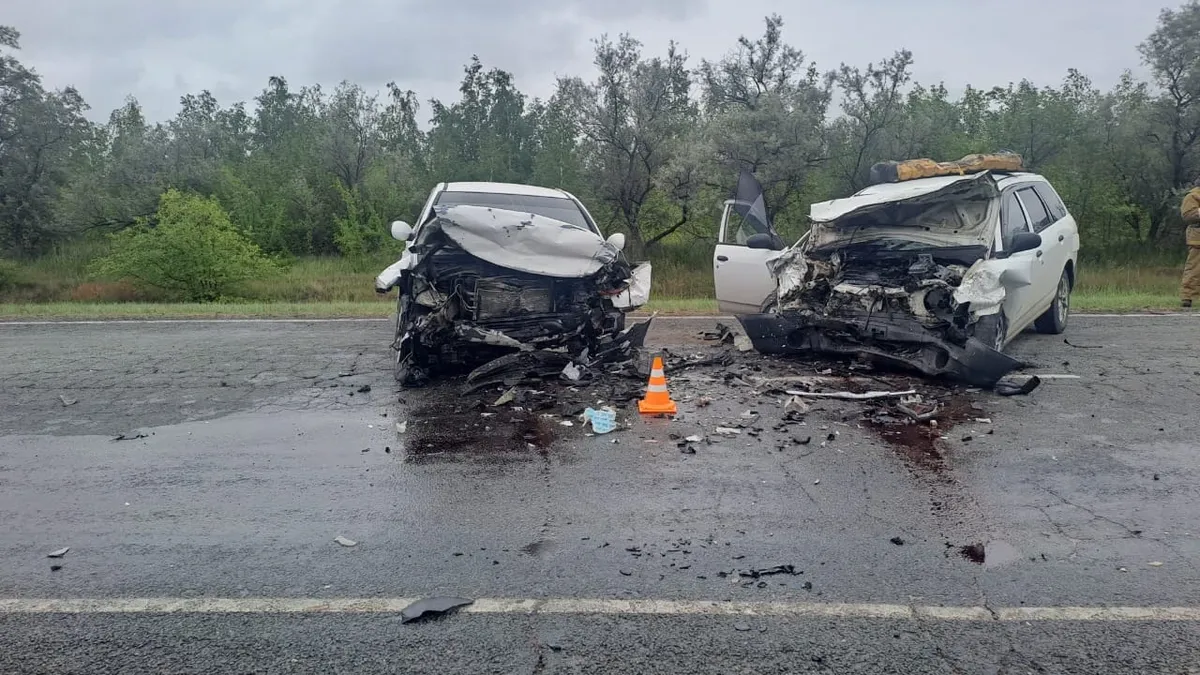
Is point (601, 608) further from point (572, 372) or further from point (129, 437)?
point (129, 437)

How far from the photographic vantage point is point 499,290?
7277 millimetres

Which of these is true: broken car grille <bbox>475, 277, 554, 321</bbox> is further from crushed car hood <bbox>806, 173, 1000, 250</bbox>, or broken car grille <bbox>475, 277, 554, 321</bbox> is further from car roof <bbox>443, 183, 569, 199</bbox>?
crushed car hood <bbox>806, 173, 1000, 250</bbox>

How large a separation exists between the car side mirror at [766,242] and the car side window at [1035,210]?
250 cm

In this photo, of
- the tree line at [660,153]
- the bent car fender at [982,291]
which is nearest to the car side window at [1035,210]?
the bent car fender at [982,291]

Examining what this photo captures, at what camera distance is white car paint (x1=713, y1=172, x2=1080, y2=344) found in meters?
7.25

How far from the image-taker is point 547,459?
5.24 metres

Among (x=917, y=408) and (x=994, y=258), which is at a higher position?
(x=994, y=258)

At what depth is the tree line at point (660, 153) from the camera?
77.3 feet

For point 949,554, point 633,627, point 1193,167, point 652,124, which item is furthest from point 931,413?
point 1193,167

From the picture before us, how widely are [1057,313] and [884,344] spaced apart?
3.76 meters

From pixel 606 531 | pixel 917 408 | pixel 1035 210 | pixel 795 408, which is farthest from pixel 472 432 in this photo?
pixel 1035 210

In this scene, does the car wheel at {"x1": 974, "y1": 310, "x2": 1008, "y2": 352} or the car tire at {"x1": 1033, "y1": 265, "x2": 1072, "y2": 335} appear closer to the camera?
the car wheel at {"x1": 974, "y1": 310, "x2": 1008, "y2": 352}

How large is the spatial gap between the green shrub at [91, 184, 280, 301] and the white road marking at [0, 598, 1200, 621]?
20.8 meters

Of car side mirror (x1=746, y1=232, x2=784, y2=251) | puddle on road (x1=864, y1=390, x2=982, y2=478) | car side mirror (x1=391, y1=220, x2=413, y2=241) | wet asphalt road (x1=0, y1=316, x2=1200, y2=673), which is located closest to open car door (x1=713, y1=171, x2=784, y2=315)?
car side mirror (x1=746, y1=232, x2=784, y2=251)
